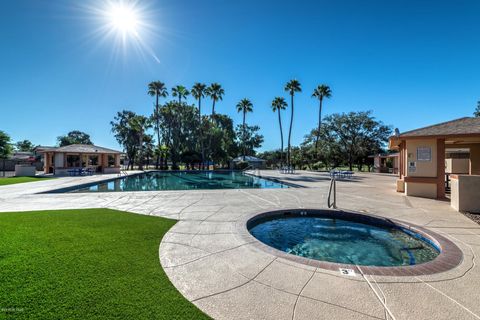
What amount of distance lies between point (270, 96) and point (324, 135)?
1118 cm

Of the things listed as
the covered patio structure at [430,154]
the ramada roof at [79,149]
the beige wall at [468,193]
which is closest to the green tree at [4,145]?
the ramada roof at [79,149]

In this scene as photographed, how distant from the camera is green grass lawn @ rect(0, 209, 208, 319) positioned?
2010 mm

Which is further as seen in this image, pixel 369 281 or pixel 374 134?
pixel 374 134

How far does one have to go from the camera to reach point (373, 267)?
303 centimetres

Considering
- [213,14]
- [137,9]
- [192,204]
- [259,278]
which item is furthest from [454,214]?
[137,9]

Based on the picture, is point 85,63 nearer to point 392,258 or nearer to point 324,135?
point 392,258

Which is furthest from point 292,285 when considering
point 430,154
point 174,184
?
point 174,184

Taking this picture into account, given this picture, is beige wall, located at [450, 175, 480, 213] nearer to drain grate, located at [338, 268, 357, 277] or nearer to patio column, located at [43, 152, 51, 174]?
drain grate, located at [338, 268, 357, 277]

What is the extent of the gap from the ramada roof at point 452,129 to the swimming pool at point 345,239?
5677 mm

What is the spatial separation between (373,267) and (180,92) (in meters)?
31.2

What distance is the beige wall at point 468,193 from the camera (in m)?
6.27

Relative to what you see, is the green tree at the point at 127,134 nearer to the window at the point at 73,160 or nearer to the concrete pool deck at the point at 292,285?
the window at the point at 73,160

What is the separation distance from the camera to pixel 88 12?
9.44 metres

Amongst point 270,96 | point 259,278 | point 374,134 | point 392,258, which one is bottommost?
point 392,258
